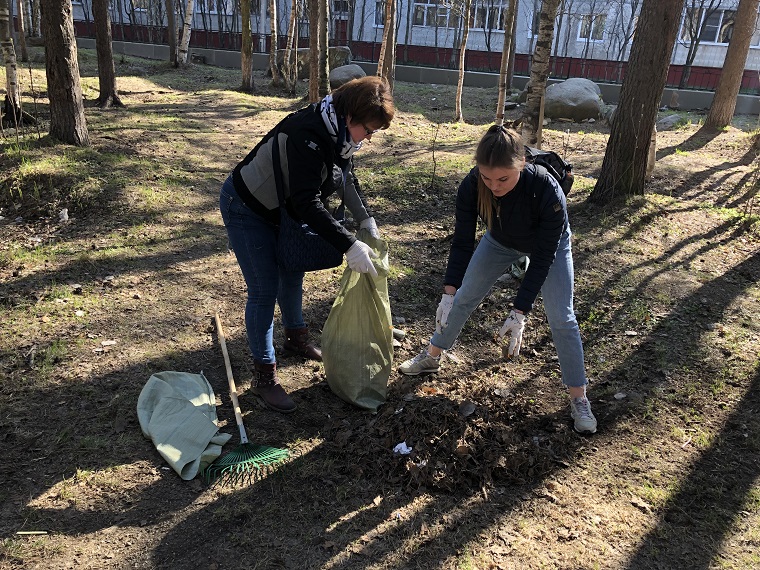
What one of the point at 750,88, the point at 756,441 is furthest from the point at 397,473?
the point at 750,88

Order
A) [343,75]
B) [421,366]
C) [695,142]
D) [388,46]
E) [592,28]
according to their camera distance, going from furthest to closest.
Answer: [592,28]
[343,75]
[388,46]
[695,142]
[421,366]

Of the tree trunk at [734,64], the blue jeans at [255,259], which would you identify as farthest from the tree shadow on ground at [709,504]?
the tree trunk at [734,64]

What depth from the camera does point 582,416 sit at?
9.53 feet

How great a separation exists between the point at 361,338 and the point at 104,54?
7.94 metres

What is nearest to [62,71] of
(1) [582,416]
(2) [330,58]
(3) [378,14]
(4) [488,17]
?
(1) [582,416]

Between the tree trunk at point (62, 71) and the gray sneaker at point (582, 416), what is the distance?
18.9ft

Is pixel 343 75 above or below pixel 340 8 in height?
below

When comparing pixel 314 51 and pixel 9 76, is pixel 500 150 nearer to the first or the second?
pixel 9 76

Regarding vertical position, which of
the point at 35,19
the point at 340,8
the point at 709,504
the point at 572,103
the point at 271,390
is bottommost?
the point at 709,504

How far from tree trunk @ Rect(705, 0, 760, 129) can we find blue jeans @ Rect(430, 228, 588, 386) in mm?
9808

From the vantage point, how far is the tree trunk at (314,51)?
8.93m

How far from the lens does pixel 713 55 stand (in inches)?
948

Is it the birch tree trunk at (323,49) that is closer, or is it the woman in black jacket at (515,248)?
the woman in black jacket at (515,248)

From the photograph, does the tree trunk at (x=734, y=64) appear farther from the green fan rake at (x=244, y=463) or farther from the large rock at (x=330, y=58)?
the green fan rake at (x=244, y=463)
